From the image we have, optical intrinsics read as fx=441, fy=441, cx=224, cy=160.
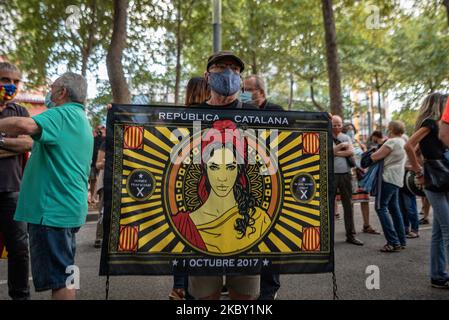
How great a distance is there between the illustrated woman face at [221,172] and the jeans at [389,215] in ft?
12.8

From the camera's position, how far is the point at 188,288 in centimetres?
291

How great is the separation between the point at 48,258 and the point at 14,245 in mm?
991

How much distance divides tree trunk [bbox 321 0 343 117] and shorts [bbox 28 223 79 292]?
8.17 m

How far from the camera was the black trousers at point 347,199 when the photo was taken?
677 cm

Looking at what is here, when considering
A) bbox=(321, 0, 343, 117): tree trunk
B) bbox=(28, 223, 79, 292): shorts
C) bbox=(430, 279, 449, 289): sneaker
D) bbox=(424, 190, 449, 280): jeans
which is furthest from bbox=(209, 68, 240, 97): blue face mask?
bbox=(321, 0, 343, 117): tree trunk

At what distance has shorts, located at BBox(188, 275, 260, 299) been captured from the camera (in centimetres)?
281

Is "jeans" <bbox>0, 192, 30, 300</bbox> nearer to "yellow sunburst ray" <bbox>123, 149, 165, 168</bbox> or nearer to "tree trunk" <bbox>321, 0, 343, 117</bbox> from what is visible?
"yellow sunburst ray" <bbox>123, 149, 165, 168</bbox>

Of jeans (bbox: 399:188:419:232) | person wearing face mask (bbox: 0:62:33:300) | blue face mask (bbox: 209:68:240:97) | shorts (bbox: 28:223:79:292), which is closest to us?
shorts (bbox: 28:223:79:292)

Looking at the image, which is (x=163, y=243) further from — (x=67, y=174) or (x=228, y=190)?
(x=67, y=174)

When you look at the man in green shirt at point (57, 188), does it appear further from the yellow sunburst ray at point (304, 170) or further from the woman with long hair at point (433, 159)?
the woman with long hair at point (433, 159)

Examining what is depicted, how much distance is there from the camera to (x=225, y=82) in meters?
2.93

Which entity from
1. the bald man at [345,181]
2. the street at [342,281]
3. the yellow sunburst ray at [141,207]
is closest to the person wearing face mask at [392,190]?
the street at [342,281]

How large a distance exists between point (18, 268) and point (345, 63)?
73.3ft
